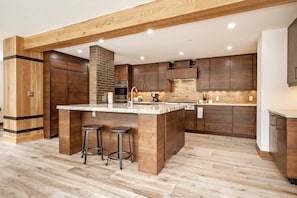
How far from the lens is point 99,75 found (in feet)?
14.1

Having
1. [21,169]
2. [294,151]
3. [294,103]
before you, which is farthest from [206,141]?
[21,169]

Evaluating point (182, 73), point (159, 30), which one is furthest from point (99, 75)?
point (182, 73)

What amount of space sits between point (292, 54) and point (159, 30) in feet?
7.84

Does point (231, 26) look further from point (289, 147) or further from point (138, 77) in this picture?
point (138, 77)

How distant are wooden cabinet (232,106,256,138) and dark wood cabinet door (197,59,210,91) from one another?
1258 millimetres

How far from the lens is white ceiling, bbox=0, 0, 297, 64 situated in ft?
8.73

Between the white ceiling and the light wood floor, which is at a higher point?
the white ceiling

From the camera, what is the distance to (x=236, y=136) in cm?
495

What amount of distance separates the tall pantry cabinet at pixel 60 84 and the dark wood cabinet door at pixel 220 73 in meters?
4.39

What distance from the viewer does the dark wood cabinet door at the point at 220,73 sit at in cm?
539

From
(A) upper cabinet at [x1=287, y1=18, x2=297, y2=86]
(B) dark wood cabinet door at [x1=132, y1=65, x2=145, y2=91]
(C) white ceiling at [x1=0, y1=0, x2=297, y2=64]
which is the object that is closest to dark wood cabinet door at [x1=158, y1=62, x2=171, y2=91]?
(B) dark wood cabinet door at [x1=132, y1=65, x2=145, y2=91]

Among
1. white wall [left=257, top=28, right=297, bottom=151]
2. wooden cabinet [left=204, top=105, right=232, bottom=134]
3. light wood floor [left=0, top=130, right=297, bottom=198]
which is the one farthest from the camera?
wooden cabinet [left=204, top=105, right=232, bottom=134]

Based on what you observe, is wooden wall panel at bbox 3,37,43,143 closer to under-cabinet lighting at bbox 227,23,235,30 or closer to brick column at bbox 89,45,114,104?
brick column at bbox 89,45,114,104

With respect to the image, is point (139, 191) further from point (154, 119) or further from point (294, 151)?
point (294, 151)
